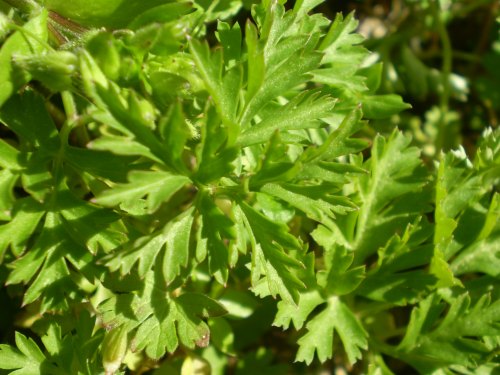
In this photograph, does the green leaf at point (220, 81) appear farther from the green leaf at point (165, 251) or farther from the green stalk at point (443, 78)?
the green stalk at point (443, 78)

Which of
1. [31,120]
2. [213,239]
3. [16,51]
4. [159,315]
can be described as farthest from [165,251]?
[16,51]

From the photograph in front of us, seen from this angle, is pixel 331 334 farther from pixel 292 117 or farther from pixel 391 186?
pixel 292 117

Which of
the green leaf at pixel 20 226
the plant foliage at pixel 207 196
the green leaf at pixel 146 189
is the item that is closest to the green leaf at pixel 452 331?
the plant foliage at pixel 207 196

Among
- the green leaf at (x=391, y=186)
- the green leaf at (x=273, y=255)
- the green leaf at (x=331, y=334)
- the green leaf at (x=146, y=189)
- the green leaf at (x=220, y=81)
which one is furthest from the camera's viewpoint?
the green leaf at (x=391, y=186)

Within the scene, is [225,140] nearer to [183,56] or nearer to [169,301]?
[183,56]

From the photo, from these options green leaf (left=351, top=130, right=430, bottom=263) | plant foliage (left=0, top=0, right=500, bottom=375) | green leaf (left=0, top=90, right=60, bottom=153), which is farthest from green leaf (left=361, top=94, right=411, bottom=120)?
green leaf (left=0, top=90, right=60, bottom=153)

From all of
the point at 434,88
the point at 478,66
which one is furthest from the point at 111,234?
the point at 478,66
